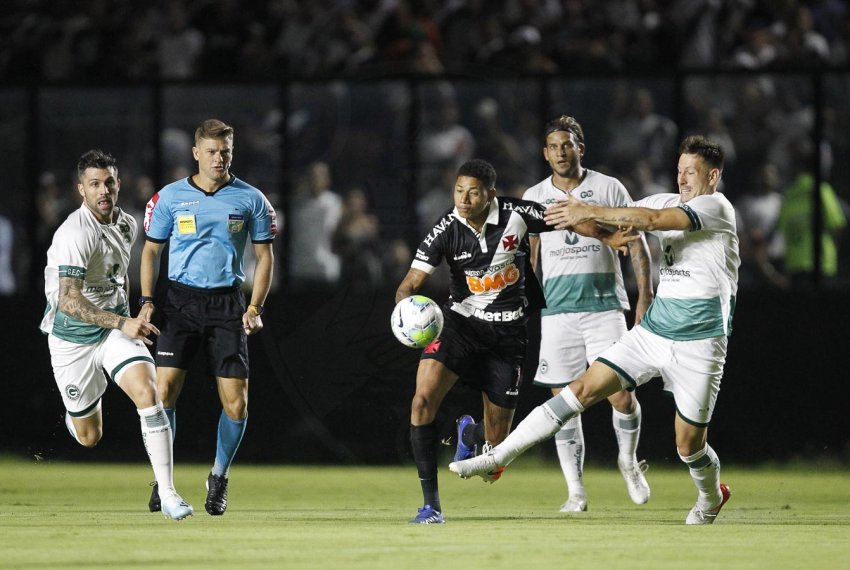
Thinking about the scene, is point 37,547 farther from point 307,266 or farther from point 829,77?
point 829,77

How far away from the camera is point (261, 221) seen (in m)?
8.55

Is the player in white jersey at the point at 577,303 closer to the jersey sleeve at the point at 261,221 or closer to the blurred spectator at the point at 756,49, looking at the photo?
the jersey sleeve at the point at 261,221

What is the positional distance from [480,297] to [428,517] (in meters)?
1.30

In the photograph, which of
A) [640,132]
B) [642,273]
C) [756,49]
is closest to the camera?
[642,273]

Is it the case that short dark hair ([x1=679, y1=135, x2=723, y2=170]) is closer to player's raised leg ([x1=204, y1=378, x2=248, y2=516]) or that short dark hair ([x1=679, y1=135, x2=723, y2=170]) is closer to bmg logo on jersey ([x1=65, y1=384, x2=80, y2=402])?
player's raised leg ([x1=204, y1=378, x2=248, y2=516])

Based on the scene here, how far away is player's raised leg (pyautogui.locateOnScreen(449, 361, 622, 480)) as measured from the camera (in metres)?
7.73

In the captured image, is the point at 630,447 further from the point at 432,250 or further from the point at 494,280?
the point at 432,250

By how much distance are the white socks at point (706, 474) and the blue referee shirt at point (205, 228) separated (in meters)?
2.77

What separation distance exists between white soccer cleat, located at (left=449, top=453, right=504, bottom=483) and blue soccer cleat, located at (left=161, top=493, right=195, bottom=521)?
1427 millimetres

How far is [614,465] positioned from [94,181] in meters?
5.24

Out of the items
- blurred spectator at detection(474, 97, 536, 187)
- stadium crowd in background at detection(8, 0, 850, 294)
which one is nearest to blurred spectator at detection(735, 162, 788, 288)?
stadium crowd in background at detection(8, 0, 850, 294)

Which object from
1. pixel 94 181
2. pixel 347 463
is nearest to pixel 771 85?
pixel 347 463

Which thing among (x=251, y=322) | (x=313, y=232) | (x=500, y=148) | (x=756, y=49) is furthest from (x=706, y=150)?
(x=756, y=49)

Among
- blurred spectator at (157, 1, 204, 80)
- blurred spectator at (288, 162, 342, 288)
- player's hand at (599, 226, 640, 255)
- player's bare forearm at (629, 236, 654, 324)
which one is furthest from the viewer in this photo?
blurred spectator at (157, 1, 204, 80)
